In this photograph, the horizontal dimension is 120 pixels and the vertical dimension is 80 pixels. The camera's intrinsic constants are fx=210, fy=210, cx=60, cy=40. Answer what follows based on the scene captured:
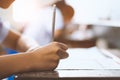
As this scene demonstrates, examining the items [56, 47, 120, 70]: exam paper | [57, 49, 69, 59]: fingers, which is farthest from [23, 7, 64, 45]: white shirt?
[57, 49, 69, 59]: fingers

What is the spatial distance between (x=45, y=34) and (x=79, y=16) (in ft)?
0.79

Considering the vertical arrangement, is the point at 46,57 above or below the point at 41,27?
above

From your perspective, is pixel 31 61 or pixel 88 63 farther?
pixel 88 63

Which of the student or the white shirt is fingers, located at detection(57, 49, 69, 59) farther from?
the white shirt

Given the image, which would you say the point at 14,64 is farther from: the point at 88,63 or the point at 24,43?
the point at 24,43

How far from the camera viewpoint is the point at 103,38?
72.3 inches

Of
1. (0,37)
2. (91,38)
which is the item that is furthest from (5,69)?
(91,38)

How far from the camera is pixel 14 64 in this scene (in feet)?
1.55

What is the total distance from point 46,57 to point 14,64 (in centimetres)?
8

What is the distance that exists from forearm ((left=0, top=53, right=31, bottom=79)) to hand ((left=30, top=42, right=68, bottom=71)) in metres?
0.02

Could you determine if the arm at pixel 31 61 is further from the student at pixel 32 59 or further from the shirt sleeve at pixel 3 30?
the shirt sleeve at pixel 3 30

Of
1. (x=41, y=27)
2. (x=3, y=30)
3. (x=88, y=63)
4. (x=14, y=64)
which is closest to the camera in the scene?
(x=14, y=64)

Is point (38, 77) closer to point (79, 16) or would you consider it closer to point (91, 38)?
point (79, 16)

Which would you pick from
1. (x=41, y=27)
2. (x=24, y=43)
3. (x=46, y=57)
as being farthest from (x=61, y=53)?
(x=41, y=27)
